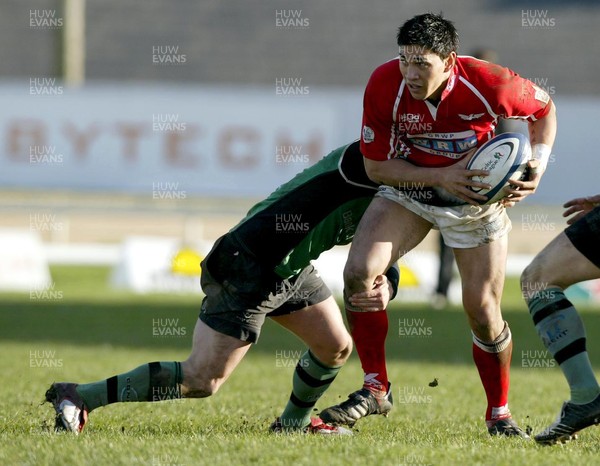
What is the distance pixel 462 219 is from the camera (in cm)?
591

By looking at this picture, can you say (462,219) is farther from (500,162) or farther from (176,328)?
(176,328)

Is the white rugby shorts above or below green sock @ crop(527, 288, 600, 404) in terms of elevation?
above

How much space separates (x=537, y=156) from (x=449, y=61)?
0.67 metres

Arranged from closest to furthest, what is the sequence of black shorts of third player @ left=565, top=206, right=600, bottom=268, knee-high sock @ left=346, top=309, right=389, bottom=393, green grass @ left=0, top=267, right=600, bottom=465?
green grass @ left=0, top=267, right=600, bottom=465 → black shorts of third player @ left=565, top=206, right=600, bottom=268 → knee-high sock @ left=346, top=309, right=389, bottom=393

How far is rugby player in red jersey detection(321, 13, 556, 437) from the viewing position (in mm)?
5684

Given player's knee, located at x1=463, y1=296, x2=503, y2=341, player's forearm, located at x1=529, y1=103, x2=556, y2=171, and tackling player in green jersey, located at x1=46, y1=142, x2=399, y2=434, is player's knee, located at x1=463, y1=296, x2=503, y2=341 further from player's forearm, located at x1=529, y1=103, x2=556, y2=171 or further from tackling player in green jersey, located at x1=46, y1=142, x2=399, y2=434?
player's forearm, located at x1=529, y1=103, x2=556, y2=171

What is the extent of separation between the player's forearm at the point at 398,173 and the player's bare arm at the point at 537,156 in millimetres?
407

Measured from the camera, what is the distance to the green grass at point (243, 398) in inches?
198

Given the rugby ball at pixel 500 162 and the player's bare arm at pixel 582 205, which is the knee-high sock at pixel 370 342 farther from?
the player's bare arm at pixel 582 205

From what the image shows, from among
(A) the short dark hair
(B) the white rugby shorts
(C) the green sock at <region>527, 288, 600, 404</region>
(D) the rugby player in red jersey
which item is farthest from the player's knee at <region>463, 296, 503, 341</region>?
(A) the short dark hair

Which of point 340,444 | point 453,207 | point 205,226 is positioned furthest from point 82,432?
point 205,226

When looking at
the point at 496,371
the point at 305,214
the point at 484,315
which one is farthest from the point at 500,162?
the point at 496,371

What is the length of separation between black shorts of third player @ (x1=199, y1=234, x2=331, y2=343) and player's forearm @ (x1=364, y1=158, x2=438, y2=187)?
0.68 meters

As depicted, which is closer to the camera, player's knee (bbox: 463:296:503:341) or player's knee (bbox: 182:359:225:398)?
player's knee (bbox: 182:359:225:398)
